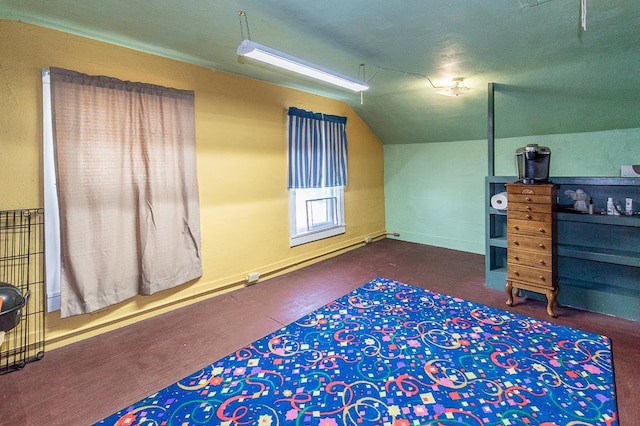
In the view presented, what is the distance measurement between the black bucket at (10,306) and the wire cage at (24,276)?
0.50ft

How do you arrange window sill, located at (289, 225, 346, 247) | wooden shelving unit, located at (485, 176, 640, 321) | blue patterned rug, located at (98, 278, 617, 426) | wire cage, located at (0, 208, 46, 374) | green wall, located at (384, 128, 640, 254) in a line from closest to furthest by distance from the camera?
blue patterned rug, located at (98, 278, 617, 426)
wire cage, located at (0, 208, 46, 374)
wooden shelving unit, located at (485, 176, 640, 321)
green wall, located at (384, 128, 640, 254)
window sill, located at (289, 225, 346, 247)

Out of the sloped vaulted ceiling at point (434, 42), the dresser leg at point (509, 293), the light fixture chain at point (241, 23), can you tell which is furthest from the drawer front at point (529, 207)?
the light fixture chain at point (241, 23)

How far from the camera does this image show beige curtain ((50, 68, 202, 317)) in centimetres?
256

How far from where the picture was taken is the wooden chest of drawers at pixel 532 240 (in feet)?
9.71

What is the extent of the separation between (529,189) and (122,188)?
374cm

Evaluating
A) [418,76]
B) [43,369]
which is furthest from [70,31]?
[418,76]

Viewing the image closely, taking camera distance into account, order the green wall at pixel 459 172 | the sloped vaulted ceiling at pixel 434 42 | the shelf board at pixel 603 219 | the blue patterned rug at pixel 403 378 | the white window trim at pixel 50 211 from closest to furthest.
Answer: the blue patterned rug at pixel 403 378 < the sloped vaulted ceiling at pixel 434 42 < the white window trim at pixel 50 211 < the shelf board at pixel 603 219 < the green wall at pixel 459 172

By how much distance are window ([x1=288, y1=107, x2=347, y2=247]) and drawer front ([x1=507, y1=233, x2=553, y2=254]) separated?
2.60 meters

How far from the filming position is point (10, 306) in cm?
210

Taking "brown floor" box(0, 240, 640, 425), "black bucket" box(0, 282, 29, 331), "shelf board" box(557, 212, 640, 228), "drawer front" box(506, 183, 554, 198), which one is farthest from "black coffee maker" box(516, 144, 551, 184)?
"black bucket" box(0, 282, 29, 331)

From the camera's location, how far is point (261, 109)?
4004 millimetres

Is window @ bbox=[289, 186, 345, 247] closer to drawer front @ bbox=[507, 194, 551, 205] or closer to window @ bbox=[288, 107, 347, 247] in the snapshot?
window @ bbox=[288, 107, 347, 247]

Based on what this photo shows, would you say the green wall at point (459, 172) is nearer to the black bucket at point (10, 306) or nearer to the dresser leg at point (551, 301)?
the dresser leg at point (551, 301)

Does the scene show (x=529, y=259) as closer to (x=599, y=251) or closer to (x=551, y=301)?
(x=551, y=301)
